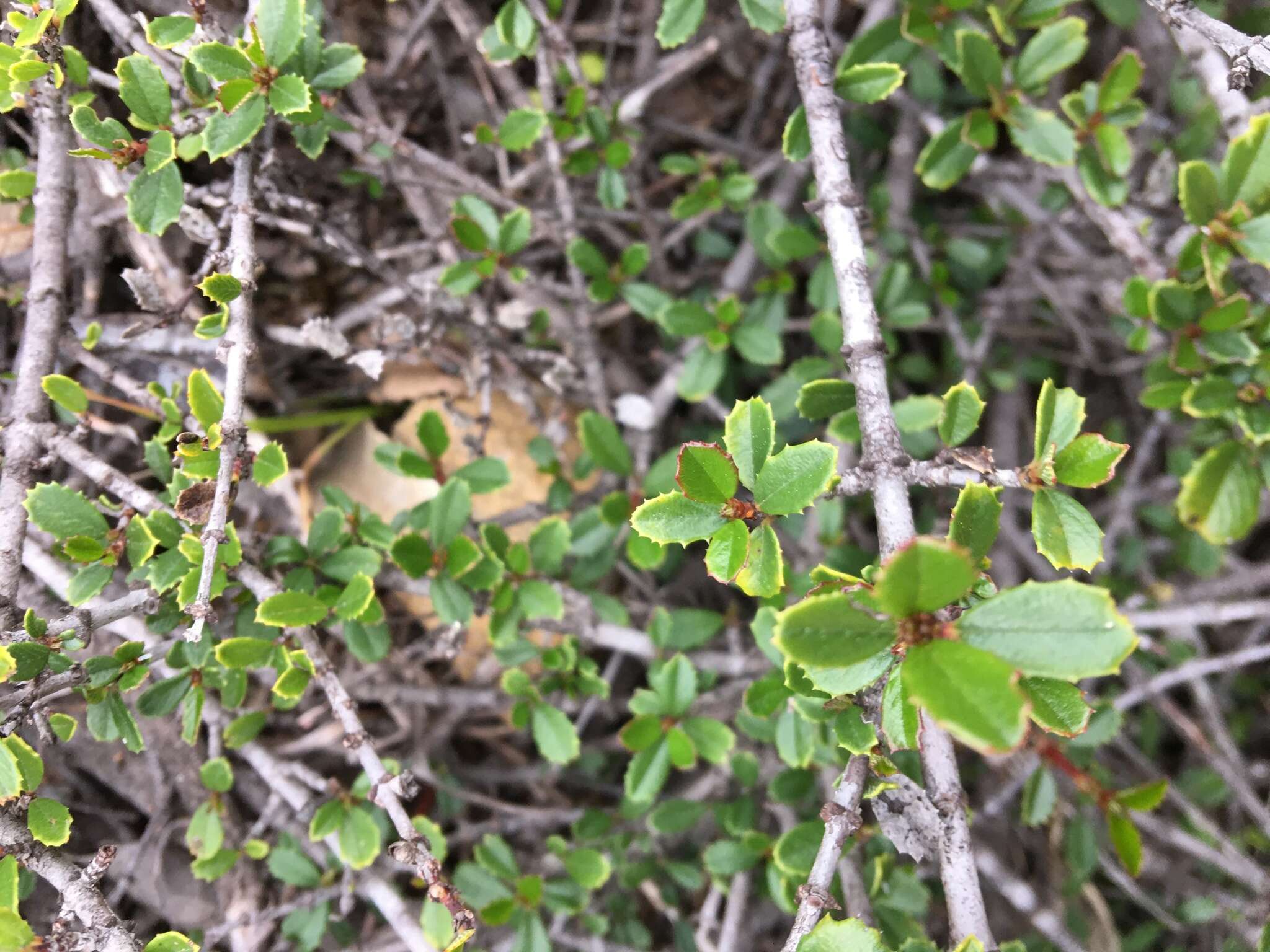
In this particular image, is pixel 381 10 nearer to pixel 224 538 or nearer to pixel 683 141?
pixel 683 141

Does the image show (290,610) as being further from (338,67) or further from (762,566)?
(338,67)

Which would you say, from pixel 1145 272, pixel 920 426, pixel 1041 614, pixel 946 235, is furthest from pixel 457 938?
pixel 946 235

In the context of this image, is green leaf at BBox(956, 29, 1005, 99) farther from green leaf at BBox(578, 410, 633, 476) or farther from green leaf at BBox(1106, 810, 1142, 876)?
green leaf at BBox(1106, 810, 1142, 876)

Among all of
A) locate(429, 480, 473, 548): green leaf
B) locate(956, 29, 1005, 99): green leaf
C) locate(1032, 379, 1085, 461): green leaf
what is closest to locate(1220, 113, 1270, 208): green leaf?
locate(956, 29, 1005, 99): green leaf

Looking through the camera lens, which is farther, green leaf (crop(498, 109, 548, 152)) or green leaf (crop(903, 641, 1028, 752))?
green leaf (crop(498, 109, 548, 152))

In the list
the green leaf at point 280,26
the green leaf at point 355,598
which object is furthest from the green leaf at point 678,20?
the green leaf at point 355,598

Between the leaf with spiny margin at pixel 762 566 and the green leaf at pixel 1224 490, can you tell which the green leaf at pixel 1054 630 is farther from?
the green leaf at pixel 1224 490
